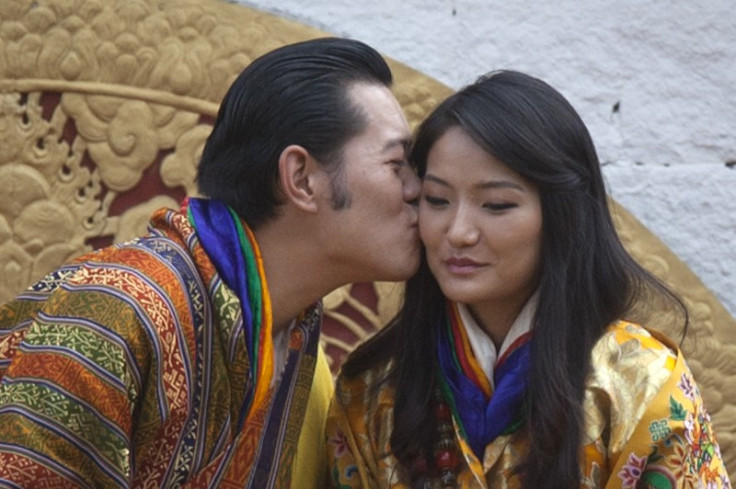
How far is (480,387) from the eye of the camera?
3426 millimetres

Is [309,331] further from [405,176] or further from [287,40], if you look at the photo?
[287,40]

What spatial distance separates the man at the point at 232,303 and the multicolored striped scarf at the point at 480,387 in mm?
196

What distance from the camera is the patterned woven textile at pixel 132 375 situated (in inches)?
122

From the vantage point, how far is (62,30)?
13.9ft

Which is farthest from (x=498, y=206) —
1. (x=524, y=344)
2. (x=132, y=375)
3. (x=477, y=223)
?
(x=132, y=375)

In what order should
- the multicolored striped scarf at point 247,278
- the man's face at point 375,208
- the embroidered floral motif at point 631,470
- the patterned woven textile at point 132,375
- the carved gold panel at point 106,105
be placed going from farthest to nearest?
the carved gold panel at point 106,105 → the man's face at point 375,208 → the multicolored striped scarf at point 247,278 → the embroidered floral motif at point 631,470 → the patterned woven textile at point 132,375

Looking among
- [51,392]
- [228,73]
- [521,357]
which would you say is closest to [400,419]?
[521,357]

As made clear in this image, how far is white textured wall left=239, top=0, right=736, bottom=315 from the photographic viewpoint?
4355 mm

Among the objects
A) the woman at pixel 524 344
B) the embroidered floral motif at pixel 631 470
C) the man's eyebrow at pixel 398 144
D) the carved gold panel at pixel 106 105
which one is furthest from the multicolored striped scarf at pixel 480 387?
the carved gold panel at pixel 106 105

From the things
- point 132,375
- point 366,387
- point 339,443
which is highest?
point 132,375

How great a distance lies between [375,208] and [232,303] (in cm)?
40

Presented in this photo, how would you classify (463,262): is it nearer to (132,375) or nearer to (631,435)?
(631,435)

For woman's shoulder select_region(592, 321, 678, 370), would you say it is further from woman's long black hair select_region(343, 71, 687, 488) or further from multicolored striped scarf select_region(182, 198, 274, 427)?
multicolored striped scarf select_region(182, 198, 274, 427)

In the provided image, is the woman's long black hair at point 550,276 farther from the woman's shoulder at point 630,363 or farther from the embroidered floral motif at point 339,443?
the embroidered floral motif at point 339,443
